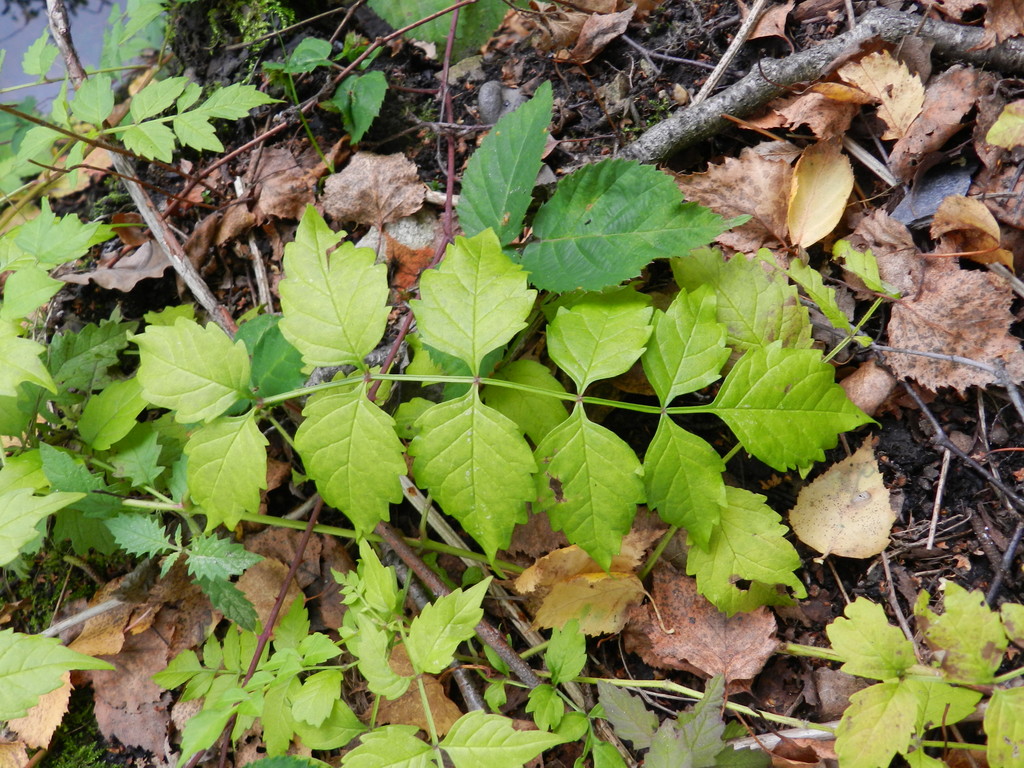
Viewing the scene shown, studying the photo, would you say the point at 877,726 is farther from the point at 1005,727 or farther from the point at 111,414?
the point at 111,414

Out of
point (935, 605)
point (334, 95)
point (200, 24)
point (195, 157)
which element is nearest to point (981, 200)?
point (935, 605)

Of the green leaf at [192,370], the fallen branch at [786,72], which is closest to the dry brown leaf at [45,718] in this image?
the green leaf at [192,370]

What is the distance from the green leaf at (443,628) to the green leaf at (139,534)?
29.2 inches

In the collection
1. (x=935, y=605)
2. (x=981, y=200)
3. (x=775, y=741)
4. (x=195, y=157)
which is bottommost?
(x=775, y=741)

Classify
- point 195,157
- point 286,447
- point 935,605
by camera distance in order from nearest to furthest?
point 935,605
point 286,447
point 195,157

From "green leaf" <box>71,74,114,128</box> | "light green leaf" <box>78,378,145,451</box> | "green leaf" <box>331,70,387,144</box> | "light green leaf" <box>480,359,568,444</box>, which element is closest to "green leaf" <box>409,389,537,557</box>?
"light green leaf" <box>480,359,568,444</box>

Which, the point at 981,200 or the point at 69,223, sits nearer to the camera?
the point at 981,200

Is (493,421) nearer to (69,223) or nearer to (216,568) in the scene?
(216,568)

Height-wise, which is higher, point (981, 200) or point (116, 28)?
point (116, 28)

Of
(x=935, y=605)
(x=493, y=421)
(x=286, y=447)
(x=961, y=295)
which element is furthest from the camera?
(x=286, y=447)

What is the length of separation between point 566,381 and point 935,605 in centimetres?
108

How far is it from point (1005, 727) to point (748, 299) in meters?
1.08

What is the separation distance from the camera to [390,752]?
1.49 meters

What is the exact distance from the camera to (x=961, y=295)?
1.74 m
